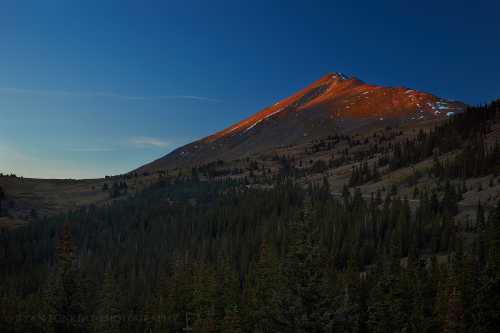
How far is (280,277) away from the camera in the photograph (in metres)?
27.8

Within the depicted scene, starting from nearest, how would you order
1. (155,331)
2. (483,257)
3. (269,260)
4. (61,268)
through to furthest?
(61,268)
(155,331)
(269,260)
(483,257)

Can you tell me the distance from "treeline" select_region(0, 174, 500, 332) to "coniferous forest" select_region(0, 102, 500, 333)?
0.16 metres

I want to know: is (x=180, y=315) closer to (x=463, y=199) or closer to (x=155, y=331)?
(x=155, y=331)

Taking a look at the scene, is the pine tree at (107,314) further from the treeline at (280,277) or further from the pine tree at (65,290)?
the pine tree at (65,290)

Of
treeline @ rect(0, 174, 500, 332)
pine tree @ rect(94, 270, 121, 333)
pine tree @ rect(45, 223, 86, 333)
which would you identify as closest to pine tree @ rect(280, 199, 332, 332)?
treeline @ rect(0, 174, 500, 332)

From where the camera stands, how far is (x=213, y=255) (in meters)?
144

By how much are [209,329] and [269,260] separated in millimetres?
24996

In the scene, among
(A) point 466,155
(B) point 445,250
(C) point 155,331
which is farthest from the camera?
(A) point 466,155

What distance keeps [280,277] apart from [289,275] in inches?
249

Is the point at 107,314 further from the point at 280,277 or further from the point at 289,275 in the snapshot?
the point at 289,275

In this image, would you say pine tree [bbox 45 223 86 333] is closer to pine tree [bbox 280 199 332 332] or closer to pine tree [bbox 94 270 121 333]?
pine tree [bbox 94 270 121 333]

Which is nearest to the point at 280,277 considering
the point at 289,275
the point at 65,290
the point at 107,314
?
the point at 289,275

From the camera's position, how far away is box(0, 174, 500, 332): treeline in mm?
22156

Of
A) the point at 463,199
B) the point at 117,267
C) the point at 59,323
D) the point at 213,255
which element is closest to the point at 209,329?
the point at 59,323
